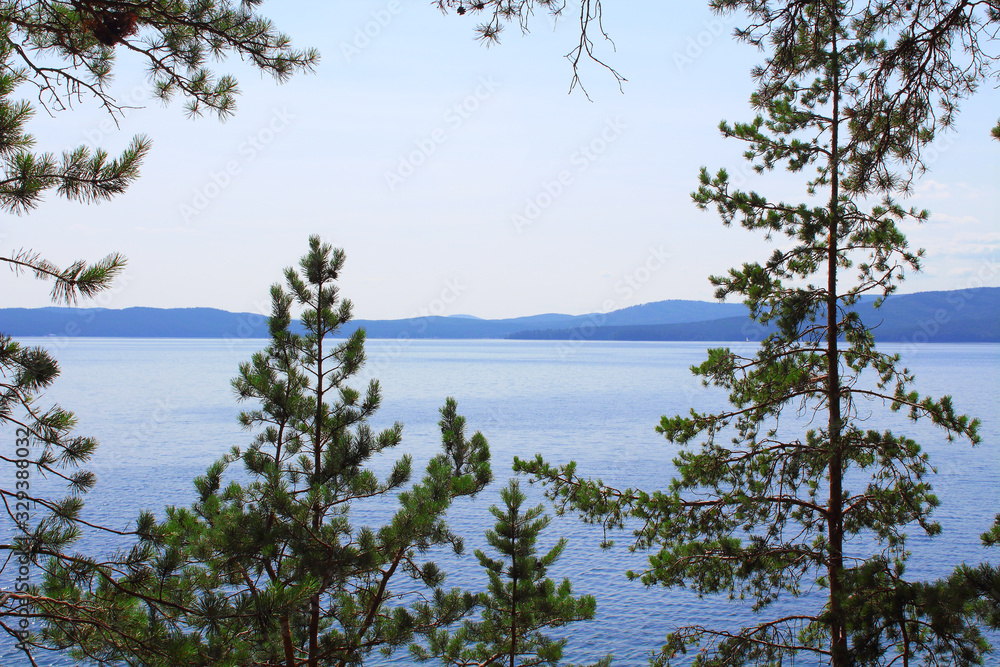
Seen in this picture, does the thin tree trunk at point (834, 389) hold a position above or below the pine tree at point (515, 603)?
above

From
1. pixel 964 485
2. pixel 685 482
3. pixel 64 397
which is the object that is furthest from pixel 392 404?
pixel 685 482

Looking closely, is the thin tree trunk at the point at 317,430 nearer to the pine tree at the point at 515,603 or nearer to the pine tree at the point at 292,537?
the pine tree at the point at 292,537

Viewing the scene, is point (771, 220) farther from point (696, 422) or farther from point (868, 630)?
point (868, 630)

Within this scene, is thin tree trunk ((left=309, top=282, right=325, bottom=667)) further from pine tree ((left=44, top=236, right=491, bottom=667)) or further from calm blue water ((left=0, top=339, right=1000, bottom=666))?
calm blue water ((left=0, top=339, right=1000, bottom=666))

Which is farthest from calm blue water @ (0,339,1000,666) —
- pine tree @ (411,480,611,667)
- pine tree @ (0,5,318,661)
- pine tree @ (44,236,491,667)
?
pine tree @ (0,5,318,661)

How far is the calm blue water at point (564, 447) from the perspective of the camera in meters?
18.6

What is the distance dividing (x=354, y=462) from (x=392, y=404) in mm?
53483

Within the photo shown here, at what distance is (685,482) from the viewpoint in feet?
30.1

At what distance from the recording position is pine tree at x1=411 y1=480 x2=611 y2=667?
9.74 meters

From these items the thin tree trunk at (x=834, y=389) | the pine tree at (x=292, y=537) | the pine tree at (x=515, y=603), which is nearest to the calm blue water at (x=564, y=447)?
the pine tree at (x=515, y=603)

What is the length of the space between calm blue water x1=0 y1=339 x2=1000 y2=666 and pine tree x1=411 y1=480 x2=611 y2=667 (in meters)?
5.53

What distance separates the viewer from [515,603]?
10.1m

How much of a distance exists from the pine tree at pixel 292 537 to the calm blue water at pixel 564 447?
9338mm

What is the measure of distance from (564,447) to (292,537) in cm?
3280
